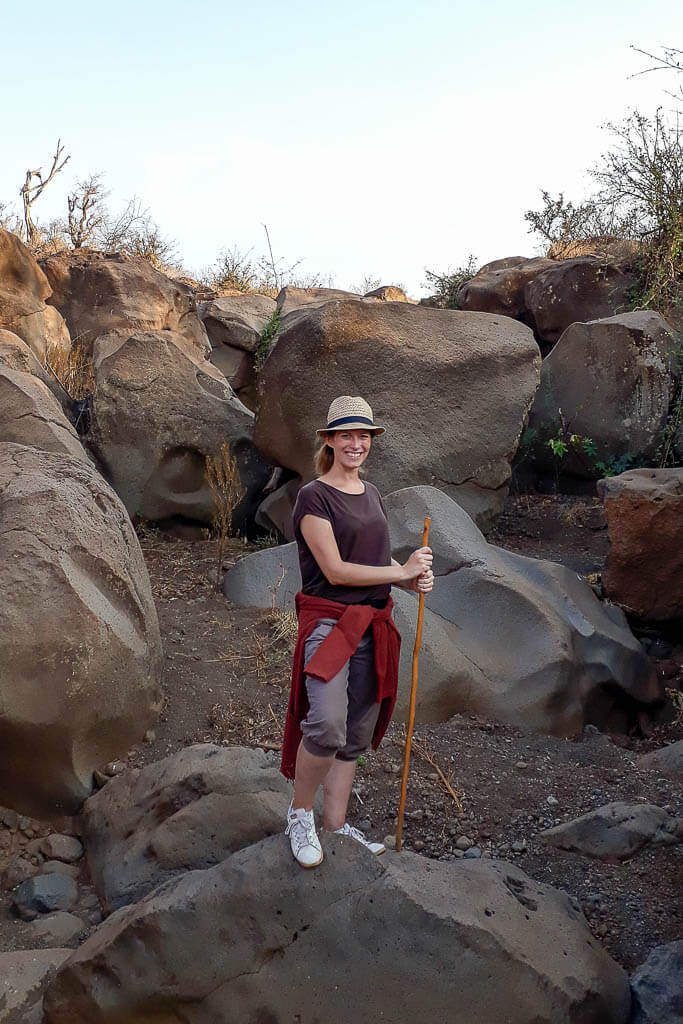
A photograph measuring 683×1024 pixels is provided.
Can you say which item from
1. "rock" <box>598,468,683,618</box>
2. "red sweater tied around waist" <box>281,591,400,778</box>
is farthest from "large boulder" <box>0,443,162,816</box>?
"rock" <box>598,468,683,618</box>

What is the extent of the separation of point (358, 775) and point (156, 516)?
12.8ft

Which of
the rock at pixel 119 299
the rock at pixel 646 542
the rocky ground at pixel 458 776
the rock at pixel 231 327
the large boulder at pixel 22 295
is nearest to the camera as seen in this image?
the rocky ground at pixel 458 776

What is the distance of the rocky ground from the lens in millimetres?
3424

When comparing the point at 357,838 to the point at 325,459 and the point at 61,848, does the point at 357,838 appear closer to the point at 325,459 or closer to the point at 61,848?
the point at 325,459

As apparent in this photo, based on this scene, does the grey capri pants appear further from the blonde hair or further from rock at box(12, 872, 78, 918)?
rock at box(12, 872, 78, 918)

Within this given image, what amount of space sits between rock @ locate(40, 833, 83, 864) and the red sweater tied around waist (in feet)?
4.94

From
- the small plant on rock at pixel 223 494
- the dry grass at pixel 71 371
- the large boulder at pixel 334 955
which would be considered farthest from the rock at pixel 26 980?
the dry grass at pixel 71 371

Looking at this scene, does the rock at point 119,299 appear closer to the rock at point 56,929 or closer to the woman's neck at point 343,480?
the rock at point 56,929

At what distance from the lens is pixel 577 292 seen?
1050cm

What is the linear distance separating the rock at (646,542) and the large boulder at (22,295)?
529 centimetres

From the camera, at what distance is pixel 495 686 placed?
199 inches

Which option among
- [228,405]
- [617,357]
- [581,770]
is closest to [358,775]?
[581,770]

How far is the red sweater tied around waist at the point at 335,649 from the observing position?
8.92ft

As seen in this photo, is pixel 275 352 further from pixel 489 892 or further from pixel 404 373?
pixel 489 892
